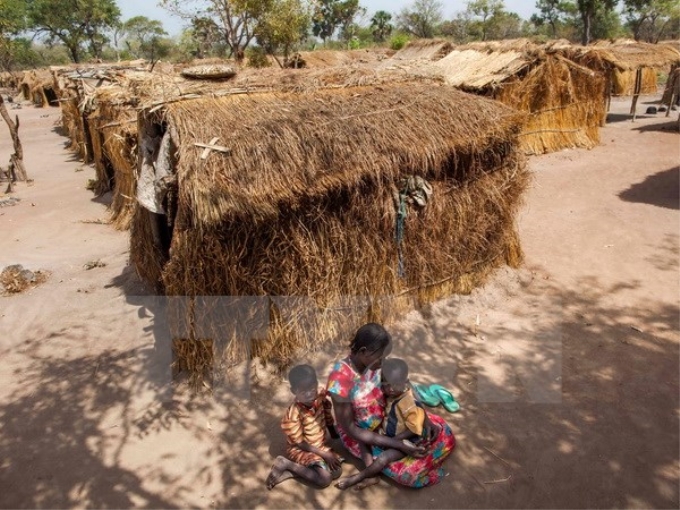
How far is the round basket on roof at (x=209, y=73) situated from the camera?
20.1 feet

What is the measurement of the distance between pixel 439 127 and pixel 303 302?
2.44m

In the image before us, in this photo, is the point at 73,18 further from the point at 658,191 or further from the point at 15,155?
the point at 658,191

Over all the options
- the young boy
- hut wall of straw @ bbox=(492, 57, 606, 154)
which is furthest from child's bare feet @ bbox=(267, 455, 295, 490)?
hut wall of straw @ bbox=(492, 57, 606, 154)

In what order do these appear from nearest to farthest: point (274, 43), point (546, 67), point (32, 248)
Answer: point (32, 248), point (546, 67), point (274, 43)

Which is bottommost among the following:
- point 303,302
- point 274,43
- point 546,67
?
point 303,302

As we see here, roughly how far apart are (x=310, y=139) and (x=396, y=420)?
271 centimetres

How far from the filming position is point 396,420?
3.47 m

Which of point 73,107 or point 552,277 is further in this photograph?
point 73,107

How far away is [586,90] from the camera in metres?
13.3

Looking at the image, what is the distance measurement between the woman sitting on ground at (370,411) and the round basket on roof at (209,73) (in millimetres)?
4295

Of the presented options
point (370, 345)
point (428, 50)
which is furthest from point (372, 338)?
point (428, 50)

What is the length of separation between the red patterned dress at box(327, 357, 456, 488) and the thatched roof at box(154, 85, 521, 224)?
1.61 meters

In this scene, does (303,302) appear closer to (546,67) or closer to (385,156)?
(385,156)

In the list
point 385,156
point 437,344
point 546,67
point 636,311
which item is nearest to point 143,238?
point 385,156
